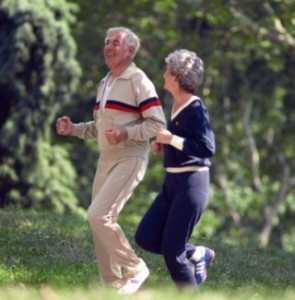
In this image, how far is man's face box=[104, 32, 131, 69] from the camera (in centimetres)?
972

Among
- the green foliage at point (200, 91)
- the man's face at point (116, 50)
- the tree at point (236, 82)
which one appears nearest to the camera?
the man's face at point (116, 50)

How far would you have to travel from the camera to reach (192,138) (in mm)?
9070

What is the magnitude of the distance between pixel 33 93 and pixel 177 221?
527 inches

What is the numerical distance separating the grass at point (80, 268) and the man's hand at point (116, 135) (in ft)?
3.42

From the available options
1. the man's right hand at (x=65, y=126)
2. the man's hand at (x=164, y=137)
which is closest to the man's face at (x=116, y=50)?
the man's right hand at (x=65, y=126)

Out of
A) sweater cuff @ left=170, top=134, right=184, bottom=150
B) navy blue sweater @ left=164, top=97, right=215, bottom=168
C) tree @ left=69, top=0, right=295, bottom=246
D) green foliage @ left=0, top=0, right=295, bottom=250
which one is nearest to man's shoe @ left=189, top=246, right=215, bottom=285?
navy blue sweater @ left=164, top=97, right=215, bottom=168

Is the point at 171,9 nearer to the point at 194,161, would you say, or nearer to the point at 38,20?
the point at 38,20

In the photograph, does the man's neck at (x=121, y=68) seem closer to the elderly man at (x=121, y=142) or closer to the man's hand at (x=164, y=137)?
the elderly man at (x=121, y=142)

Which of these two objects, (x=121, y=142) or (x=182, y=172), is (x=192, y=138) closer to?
(x=182, y=172)

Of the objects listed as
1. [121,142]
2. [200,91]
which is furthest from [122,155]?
[200,91]

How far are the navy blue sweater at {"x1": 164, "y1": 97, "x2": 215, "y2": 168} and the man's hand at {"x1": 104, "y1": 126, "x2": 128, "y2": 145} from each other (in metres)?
0.40

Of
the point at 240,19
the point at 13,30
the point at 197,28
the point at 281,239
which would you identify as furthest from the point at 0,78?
the point at 281,239

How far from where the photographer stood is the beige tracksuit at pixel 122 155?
959cm

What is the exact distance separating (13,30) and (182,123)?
12.8 metres
